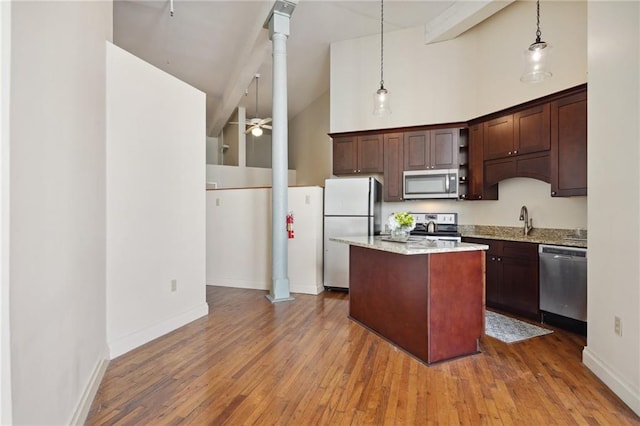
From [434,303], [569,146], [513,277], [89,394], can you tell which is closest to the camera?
[89,394]

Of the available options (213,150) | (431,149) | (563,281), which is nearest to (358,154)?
(431,149)

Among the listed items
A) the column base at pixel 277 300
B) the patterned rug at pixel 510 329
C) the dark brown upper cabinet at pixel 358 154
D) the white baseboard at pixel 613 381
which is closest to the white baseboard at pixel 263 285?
the column base at pixel 277 300

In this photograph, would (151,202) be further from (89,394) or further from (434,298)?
(434,298)

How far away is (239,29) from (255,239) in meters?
3.08

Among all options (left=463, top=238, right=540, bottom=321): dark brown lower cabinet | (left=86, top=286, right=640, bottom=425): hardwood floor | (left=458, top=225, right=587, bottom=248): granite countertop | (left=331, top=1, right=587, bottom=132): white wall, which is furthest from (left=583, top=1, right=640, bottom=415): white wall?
(left=331, top=1, right=587, bottom=132): white wall

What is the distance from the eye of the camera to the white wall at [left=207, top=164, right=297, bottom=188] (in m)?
8.48

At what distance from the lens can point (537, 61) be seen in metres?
2.71

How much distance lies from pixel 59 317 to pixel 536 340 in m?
3.54

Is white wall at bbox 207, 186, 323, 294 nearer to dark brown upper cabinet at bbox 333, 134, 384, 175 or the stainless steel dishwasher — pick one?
dark brown upper cabinet at bbox 333, 134, 384, 175

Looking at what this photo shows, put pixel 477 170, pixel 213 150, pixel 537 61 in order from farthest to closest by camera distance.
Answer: pixel 213 150 → pixel 477 170 → pixel 537 61

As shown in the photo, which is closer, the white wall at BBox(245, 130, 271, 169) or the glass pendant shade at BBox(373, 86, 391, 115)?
the glass pendant shade at BBox(373, 86, 391, 115)

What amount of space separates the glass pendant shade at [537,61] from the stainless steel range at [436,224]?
98.5 inches

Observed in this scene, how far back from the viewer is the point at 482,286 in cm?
281

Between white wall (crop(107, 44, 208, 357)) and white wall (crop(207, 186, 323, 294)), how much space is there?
1321mm
